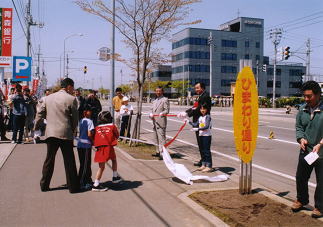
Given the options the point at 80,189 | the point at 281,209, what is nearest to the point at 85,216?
the point at 80,189

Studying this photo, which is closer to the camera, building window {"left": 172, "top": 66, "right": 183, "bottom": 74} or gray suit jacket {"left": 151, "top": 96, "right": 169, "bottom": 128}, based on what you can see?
gray suit jacket {"left": 151, "top": 96, "right": 169, "bottom": 128}

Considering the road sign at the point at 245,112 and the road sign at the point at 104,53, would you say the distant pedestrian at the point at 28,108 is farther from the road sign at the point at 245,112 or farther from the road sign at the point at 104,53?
the road sign at the point at 245,112

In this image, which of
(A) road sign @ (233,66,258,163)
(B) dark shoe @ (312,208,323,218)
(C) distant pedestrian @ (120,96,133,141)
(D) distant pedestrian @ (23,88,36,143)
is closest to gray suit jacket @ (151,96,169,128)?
(C) distant pedestrian @ (120,96,133,141)

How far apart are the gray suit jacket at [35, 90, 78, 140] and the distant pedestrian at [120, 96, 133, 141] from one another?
219 inches

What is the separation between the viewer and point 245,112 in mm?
5453

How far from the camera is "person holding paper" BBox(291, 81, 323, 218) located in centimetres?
457

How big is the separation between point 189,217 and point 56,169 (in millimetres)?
4044

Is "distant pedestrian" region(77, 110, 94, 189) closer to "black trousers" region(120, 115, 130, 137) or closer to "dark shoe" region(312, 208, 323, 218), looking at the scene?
"dark shoe" region(312, 208, 323, 218)

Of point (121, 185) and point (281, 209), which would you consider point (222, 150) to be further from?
point (281, 209)

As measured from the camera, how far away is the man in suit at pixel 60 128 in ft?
19.1

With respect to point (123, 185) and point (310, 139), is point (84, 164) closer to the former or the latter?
point (123, 185)

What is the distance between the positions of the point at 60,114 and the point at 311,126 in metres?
3.90

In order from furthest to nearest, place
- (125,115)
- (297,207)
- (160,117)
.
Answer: (125,115) < (160,117) < (297,207)

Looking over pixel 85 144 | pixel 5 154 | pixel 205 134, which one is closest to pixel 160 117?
pixel 205 134
